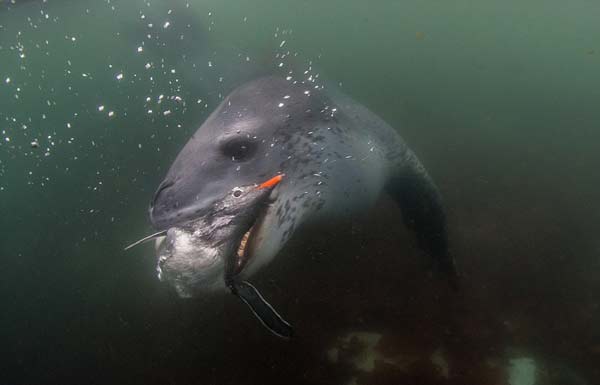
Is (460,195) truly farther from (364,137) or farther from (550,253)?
(364,137)

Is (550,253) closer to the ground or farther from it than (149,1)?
closer to the ground

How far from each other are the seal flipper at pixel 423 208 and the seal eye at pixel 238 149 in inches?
90.2

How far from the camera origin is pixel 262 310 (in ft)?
5.65

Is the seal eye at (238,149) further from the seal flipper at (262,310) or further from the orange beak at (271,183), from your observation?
the seal flipper at (262,310)

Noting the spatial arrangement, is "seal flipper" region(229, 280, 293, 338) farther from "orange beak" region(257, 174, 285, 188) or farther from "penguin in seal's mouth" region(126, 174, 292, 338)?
"orange beak" region(257, 174, 285, 188)

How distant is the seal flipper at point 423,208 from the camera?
14.4 ft

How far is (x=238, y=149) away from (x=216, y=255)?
0.79 m

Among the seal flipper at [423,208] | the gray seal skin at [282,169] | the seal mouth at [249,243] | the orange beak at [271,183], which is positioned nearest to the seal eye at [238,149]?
the gray seal skin at [282,169]

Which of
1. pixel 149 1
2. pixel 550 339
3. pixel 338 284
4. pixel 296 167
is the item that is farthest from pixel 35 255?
pixel 149 1

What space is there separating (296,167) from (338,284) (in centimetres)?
239

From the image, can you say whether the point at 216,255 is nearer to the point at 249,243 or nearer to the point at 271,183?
the point at 249,243

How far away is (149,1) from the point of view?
2550 centimetres

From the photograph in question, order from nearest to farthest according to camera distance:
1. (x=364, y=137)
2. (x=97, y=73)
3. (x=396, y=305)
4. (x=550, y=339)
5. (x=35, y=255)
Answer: (x=550, y=339) < (x=364, y=137) < (x=396, y=305) < (x=35, y=255) < (x=97, y=73)

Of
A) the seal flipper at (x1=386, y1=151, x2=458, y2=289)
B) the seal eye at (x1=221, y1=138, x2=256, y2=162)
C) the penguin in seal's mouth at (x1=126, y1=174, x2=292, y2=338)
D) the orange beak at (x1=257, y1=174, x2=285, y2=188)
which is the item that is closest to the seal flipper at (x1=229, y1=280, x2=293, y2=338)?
the penguin in seal's mouth at (x1=126, y1=174, x2=292, y2=338)
